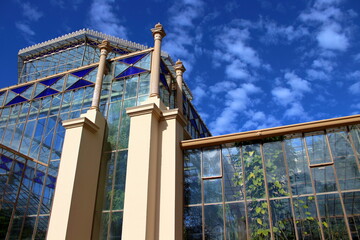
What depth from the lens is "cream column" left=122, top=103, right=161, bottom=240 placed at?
9.27m

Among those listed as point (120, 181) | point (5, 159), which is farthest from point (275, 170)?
point (5, 159)

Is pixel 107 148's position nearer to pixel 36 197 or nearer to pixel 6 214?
pixel 36 197

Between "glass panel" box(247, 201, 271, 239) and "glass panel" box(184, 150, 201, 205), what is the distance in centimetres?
176

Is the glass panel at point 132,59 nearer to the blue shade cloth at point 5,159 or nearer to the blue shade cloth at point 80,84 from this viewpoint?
the blue shade cloth at point 80,84

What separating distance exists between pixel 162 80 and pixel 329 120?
7305 mm

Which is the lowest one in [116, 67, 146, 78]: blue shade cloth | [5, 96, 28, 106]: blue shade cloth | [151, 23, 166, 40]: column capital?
[116, 67, 146, 78]: blue shade cloth

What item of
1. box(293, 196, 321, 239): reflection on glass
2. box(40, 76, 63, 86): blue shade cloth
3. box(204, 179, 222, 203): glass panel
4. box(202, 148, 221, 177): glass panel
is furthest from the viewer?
box(40, 76, 63, 86): blue shade cloth

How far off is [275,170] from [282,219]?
152cm

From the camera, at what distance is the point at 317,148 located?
9680 millimetres

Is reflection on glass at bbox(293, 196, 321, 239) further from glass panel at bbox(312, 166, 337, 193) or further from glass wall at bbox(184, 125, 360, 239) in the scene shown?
glass panel at bbox(312, 166, 337, 193)

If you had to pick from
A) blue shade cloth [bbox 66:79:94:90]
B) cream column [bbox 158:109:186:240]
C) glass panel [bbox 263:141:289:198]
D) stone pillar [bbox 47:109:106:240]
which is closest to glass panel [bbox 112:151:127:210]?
stone pillar [bbox 47:109:106:240]

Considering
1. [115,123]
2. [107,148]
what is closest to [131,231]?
[107,148]

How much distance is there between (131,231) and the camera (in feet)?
30.3

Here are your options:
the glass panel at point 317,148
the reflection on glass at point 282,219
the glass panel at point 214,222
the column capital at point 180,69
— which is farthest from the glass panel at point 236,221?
the column capital at point 180,69
